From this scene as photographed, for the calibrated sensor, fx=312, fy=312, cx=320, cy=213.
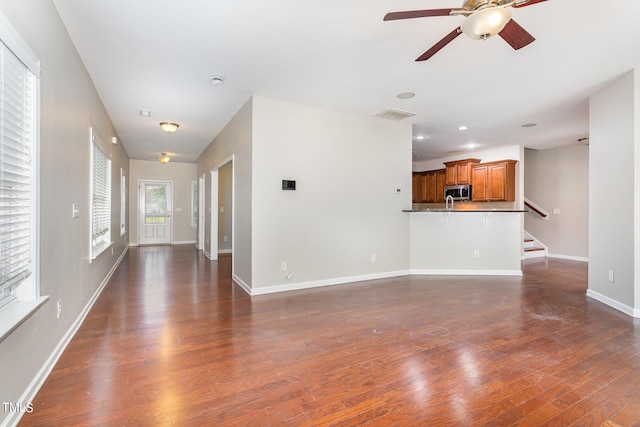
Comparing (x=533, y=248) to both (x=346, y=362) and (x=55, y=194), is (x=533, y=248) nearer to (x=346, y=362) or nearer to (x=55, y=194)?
(x=346, y=362)

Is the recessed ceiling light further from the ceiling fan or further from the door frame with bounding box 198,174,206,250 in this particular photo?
the door frame with bounding box 198,174,206,250

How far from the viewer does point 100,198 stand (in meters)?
4.27

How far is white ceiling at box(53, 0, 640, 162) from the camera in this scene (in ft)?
7.71

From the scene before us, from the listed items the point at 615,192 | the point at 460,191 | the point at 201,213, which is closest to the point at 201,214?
the point at 201,213

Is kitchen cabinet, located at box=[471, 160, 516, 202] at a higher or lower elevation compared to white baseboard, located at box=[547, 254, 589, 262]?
higher

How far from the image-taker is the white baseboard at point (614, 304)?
129 inches

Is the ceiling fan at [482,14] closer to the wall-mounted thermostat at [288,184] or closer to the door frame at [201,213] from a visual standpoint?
the wall-mounted thermostat at [288,184]

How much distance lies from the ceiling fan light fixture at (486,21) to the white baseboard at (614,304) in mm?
3398

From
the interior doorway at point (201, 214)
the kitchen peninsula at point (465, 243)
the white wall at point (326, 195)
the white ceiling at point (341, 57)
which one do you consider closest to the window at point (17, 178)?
the white ceiling at point (341, 57)

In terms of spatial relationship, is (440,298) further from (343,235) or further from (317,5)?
(317,5)

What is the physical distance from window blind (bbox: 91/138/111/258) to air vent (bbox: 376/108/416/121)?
3.86 metres

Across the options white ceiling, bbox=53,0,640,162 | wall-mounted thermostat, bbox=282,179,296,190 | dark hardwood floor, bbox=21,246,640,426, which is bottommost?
dark hardwood floor, bbox=21,246,640,426

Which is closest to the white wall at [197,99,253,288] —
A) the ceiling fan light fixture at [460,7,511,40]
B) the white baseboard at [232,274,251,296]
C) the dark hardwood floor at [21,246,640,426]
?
the white baseboard at [232,274,251,296]

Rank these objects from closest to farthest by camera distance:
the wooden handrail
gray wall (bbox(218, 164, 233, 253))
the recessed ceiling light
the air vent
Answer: the recessed ceiling light < the air vent < the wooden handrail < gray wall (bbox(218, 164, 233, 253))
